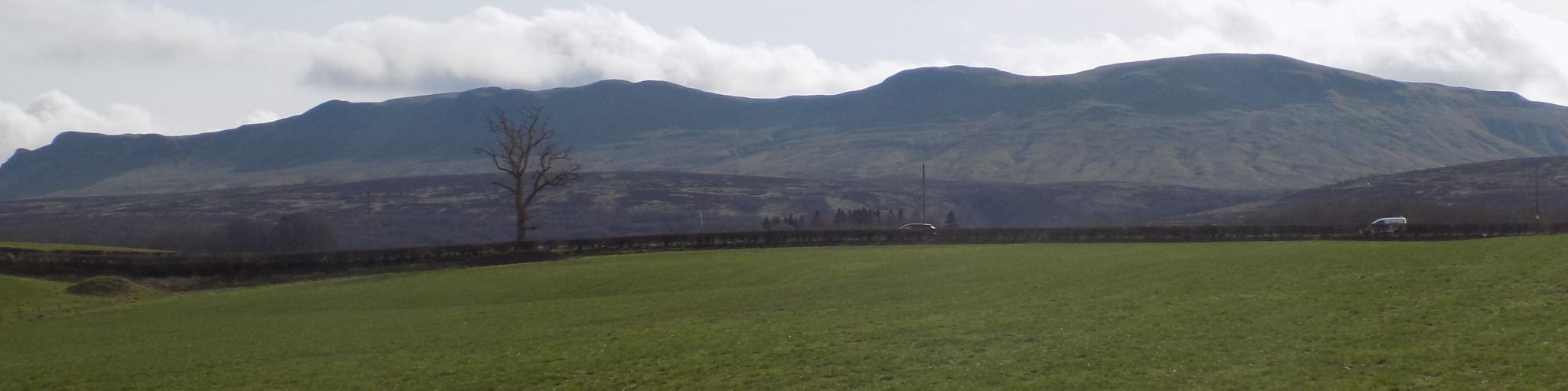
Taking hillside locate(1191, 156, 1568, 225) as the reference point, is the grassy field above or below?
below

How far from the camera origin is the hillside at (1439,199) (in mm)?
134375

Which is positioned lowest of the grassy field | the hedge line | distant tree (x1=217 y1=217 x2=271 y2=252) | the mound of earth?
the grassy field

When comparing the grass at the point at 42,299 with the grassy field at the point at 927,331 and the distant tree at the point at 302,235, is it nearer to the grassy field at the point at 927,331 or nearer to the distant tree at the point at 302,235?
the grassy field at the point at 927,331

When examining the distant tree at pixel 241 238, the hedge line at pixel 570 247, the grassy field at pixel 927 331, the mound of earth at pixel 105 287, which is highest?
the distant tree at pixel 241 238

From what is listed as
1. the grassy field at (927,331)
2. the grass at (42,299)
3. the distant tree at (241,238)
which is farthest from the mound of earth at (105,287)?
the distant tree at (241,238)

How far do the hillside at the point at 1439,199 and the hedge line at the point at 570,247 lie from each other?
232ft

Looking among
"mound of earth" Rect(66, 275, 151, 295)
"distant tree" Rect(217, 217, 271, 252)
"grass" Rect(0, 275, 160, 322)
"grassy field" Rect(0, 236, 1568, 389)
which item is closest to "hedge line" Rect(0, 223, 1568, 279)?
"mound of earth" Rect(66, 275, 151, 295)

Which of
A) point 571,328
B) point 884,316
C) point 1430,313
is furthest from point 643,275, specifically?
point 1430,313

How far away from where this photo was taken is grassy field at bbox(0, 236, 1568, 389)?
24234 millimetres

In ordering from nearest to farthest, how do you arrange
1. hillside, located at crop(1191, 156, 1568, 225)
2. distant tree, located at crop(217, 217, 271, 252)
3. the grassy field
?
the grassy field → hillside, located at crop(1191, 156, 1568, 225) → distant tree, located at crop(217, 217, 271, 252)

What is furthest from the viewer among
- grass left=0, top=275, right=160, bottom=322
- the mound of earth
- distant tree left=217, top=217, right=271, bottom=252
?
distant tree left=217, top=217, right=271, bottom=252

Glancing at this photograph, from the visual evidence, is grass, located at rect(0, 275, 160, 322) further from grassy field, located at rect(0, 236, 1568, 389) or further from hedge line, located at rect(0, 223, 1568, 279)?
hedge line, located at rect(0, 223, 1568, 279)

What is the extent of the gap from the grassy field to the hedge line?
12994 millimetres

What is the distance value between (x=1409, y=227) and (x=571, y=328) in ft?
136
